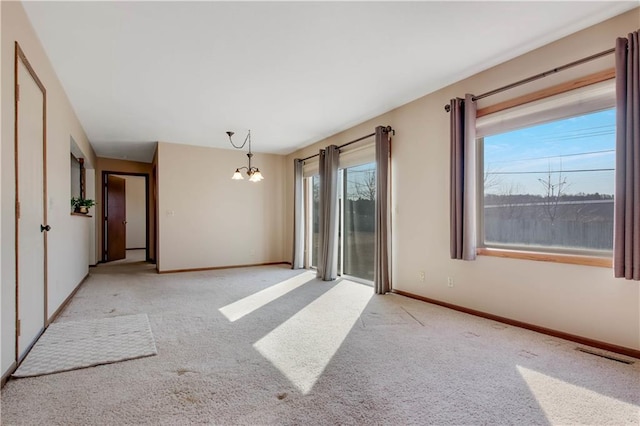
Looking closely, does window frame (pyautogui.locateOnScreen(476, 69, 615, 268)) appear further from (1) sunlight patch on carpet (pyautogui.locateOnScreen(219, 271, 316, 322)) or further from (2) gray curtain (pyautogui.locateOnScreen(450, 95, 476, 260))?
(1) sunlight patch on carpet (pyautogui.locateOnScreen(219, 271, 316, 322))

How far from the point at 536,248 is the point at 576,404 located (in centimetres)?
156

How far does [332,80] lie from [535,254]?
2636 mm

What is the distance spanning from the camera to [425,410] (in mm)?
1732

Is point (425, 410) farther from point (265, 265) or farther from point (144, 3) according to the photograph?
point (265, 265)

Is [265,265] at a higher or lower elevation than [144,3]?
lower

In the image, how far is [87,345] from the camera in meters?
2.67

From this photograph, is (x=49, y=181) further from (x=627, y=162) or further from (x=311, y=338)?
(x=627, y=162)

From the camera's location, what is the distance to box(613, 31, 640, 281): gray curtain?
7.39ft

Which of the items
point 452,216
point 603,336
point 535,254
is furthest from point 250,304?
point 603,336

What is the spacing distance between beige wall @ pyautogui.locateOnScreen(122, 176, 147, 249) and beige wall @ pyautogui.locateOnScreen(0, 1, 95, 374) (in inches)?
210

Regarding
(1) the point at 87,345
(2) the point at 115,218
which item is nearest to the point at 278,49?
(1) the point at 87,345

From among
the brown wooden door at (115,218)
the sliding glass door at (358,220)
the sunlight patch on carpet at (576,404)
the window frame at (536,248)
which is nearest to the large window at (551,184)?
the window frame at (536,248)

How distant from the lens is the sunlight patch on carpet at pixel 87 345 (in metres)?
2.29

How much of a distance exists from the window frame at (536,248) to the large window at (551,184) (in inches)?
0.6
